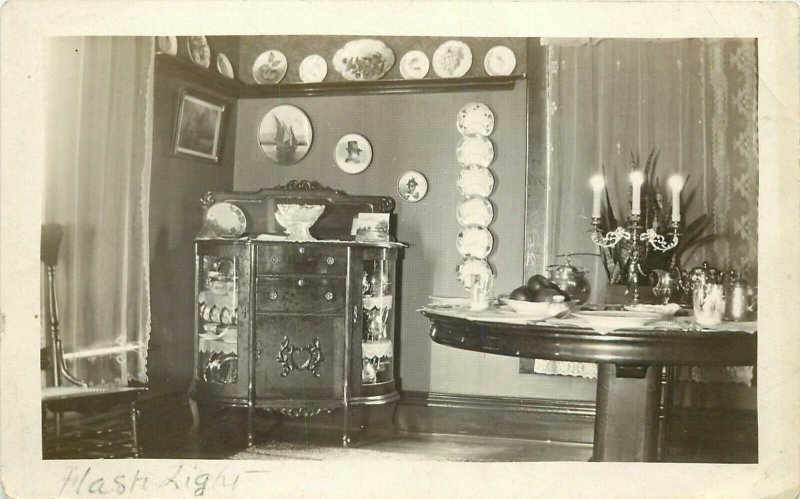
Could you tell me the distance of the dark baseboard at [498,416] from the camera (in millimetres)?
3361

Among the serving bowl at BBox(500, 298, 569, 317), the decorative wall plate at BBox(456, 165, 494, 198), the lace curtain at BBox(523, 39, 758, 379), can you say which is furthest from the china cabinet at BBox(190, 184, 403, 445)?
the serving bowl at BBox(500, 298, 569, 317)

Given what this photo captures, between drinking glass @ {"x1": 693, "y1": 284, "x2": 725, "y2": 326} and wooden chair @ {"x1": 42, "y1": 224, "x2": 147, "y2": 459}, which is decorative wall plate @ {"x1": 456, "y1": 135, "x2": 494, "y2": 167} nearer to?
drinking glass @ {"x1": 693, "y1": 284, "x2": 725, "y2": 326}

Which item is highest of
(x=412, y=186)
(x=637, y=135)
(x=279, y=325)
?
(x=637, y=135)

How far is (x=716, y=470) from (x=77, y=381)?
215 centimetres

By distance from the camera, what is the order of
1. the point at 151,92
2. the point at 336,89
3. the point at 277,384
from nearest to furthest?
the point at 151,92
the point at 277,384
the point at 336,89

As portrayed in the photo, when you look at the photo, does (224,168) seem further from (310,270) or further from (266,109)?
(310,270)

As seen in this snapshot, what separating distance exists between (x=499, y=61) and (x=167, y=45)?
1.70 metres

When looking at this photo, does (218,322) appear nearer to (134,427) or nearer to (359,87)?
(134,427)

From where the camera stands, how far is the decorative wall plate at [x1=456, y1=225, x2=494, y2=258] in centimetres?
352

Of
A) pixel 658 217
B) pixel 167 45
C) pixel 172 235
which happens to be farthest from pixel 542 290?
pixel 167 45

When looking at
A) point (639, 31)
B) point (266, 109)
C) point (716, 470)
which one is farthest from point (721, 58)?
point (266, 109)

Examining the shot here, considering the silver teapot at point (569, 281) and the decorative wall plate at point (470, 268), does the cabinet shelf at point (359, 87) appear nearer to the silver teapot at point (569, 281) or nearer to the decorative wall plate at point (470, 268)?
the decorative wall plate at point (470, 268)

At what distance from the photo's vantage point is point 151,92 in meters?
2.86

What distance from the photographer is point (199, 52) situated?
2832 mm
